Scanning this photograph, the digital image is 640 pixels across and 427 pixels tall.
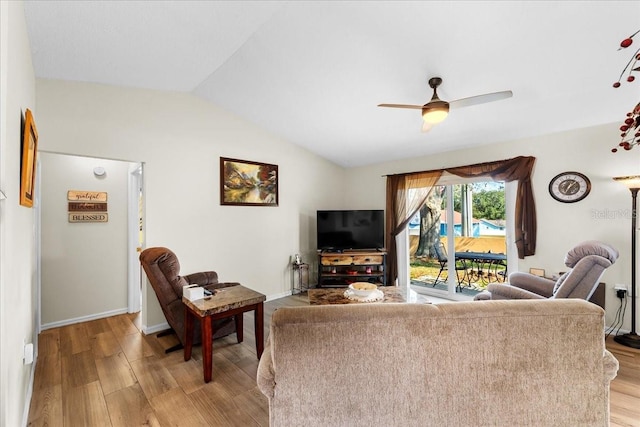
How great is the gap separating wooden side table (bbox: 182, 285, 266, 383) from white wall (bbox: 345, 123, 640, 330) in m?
2.98

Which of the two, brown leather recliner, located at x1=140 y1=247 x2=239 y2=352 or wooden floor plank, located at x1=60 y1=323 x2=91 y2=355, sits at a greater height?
brown leather recliner, located at x1=140 y1=247 x2=239 y2=352

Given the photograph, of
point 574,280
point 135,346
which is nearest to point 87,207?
point 135,346

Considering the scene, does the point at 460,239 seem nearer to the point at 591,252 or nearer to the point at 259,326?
the point at 591,252

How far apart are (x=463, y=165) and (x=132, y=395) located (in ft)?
14.4

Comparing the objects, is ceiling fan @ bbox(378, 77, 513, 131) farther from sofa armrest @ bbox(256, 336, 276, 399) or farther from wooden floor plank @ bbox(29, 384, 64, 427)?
wooden floor plank @ bbox(29, 384, 64, 427)

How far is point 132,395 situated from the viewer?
2004 mm

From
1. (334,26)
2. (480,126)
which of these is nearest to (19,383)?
(334,26)

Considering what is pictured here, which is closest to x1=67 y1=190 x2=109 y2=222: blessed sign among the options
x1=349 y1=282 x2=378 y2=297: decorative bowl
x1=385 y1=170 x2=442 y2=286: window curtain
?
x1=349 y1=282 x2=378 y2=297: decorative bowl

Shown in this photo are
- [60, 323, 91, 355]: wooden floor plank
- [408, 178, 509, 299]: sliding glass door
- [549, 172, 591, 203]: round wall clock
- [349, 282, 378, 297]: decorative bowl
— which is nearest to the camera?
[349, 282, 378, 297]: decorative bowl

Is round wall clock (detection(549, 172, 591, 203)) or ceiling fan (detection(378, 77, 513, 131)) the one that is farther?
round wall clock (detection(549, 172, 591, 203))

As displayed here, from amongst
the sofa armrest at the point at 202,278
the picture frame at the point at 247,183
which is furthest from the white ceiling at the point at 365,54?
the sofa armrest at the point at 202,278

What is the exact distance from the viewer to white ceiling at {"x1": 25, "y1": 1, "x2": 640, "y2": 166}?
1.90 meters

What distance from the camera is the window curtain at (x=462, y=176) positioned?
3289 mm

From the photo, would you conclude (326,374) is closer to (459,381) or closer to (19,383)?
(459,381)
